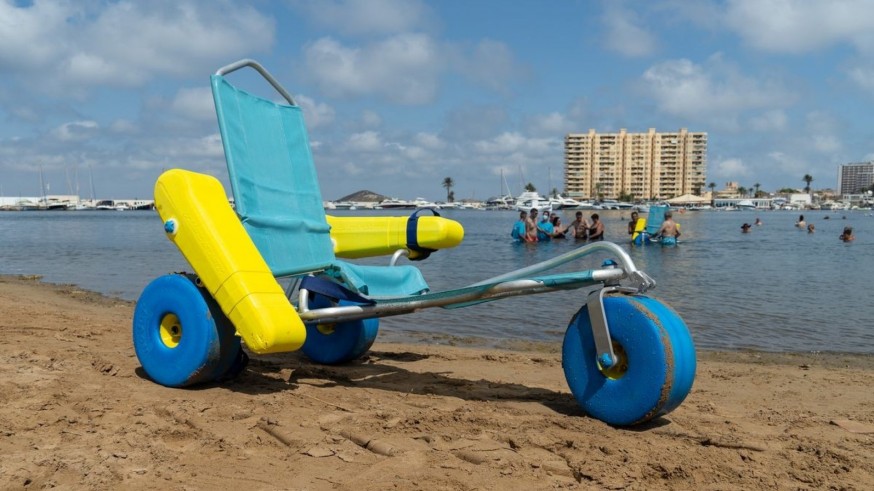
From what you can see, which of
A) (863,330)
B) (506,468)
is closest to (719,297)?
(863,330)

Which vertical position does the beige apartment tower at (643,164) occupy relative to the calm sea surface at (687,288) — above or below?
above

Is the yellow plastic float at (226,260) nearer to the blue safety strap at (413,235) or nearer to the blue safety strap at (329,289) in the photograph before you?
the blue safety strap at (329,289)

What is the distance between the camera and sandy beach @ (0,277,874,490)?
315 centimetres

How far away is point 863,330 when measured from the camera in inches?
356

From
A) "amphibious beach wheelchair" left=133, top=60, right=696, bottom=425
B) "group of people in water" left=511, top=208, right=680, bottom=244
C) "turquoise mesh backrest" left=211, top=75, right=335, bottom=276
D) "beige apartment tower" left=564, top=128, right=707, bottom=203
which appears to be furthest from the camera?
"beige apartment tower" left=564, top=128, right=707, bottom=203

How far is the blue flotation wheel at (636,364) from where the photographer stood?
3.70 m

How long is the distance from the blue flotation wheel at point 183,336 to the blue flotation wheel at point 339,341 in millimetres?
1127

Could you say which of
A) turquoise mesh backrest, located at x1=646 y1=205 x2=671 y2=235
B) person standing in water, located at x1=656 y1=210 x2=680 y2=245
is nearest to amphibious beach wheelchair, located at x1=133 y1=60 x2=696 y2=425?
person standing in water, located at x1=656 y1=210 x2=680 y2=245

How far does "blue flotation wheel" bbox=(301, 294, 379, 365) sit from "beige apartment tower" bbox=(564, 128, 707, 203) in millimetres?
168302

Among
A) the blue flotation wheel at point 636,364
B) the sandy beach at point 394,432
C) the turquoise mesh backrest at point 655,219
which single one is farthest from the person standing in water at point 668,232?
the blue flotation wheel at point 636,364

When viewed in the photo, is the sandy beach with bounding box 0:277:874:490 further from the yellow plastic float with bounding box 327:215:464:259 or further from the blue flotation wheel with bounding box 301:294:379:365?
the yellow plastic float with bounding box 327:215:464:259

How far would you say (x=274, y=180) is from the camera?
5.37 meters

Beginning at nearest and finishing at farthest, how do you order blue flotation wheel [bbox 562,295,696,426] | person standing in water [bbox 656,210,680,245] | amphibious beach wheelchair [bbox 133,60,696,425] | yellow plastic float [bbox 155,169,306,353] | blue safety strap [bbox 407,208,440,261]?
blue flotation wheel [bbox 562,295,696,426] < amphibious beach wheelchair [bbox 133,60,696,425] < yellow plastic float [bbox 155,169,306,353] < blue safety strap [bbox 407,208,440,261] < person standing in water [bbox 656,210,680,245]

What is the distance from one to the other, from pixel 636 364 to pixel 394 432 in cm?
135
